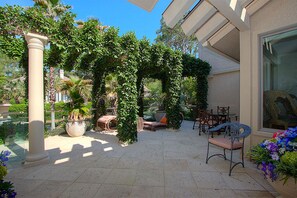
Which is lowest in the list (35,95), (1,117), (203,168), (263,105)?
(203,168)

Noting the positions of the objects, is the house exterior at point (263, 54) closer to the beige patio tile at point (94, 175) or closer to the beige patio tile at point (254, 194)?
the beige patio tile at point (254, 194)

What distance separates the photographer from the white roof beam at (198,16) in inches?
145

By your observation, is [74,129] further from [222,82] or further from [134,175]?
[222,82]

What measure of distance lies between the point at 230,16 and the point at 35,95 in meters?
4.62

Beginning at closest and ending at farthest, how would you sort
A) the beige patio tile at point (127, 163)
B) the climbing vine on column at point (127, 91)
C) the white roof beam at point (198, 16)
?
the beige patio tile at point (127, 163) < the white roof beam at point (198, 16) < the climbing vine on column at point (127, 91)

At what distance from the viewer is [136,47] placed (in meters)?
4.96

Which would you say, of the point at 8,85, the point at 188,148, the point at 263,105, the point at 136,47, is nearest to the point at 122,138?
the point at 188,148

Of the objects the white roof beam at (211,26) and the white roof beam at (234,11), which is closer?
the white roof beam at (234,11)

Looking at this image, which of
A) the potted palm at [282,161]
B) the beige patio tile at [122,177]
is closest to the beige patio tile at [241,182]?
the potted palm at [282,161]

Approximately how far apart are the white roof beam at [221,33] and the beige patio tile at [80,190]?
4.74m

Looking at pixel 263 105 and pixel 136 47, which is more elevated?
pixel 136 47

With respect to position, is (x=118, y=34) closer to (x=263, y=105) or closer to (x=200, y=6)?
(x=200, y=6)

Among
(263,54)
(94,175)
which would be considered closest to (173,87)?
(263,54)

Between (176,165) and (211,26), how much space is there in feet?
12.0
